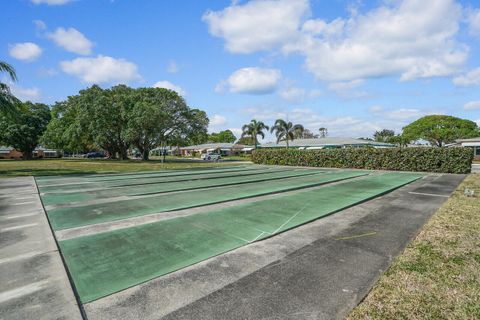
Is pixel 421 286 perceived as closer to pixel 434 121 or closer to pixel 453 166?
pixel 453 166

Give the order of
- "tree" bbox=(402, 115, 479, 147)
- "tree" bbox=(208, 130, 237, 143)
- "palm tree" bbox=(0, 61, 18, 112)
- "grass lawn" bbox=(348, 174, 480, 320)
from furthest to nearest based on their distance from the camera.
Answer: "tree" bbox=(208, 130, 237, 143)
"tree" bbox=(402, 115, 479, 147)
"palm tree" bbox=(0, 61, 18, 112)
"grass lawn" bbox=(348, 174, 480, 320)

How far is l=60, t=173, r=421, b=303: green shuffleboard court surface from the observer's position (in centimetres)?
342

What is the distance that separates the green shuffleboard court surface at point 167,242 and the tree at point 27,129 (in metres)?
48.6

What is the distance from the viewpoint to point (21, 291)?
3.05m

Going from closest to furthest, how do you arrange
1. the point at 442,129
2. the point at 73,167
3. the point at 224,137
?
the point at 73,167
the point at 442,129
the point at 224,137

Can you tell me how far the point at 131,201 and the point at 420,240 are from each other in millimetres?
7430

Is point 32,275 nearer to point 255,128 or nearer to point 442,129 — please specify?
point 255,128

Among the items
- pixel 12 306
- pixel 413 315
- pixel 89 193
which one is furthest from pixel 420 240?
pixel 89 193

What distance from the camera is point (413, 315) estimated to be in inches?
102

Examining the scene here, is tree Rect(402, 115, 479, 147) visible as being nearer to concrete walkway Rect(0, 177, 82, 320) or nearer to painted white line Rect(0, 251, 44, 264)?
concrete walkway Rect(0, 177, 82, 320)

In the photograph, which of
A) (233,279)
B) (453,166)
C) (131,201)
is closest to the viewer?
(233,279)

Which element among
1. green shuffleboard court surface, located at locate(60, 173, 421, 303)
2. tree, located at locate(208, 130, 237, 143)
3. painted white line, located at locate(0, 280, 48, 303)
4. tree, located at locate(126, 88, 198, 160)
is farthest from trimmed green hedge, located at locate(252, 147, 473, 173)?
tree, located at locate(208, 130, 237, 143)

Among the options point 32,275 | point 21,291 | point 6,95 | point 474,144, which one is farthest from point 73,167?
point 474,144

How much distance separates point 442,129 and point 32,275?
58944 millimetres
